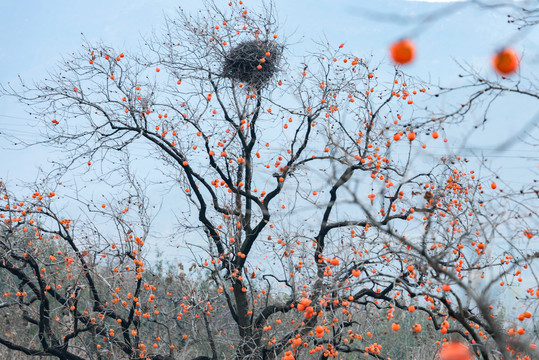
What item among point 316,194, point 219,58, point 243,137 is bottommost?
point 316,194

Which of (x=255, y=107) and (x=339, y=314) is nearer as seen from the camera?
(x=339, y=314)

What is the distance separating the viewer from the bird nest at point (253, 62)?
844 centimetres

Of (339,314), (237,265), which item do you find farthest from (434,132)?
Answer: (237,265)

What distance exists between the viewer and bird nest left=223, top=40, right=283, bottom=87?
27.7 ft

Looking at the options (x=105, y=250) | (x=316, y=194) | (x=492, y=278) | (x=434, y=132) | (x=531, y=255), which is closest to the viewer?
(x=492, y=278)

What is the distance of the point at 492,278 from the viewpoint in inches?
125

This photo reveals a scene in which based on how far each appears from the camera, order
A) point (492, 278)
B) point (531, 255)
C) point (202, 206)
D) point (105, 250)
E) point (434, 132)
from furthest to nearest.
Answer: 1. point (202, 206)
2. point (105, 250)
3. point (434, 132)
4. point (531, 255)
5. point (492, 278)

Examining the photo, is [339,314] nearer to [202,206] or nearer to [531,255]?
[202,206]

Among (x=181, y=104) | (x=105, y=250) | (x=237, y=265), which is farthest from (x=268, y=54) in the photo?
(x=105, y=250)

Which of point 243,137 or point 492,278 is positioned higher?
point 243,137

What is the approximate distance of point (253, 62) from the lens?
8.52m

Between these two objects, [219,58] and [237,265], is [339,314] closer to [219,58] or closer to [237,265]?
[237,265]

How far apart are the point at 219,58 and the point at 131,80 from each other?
145cm

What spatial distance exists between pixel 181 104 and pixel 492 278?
635 cm
